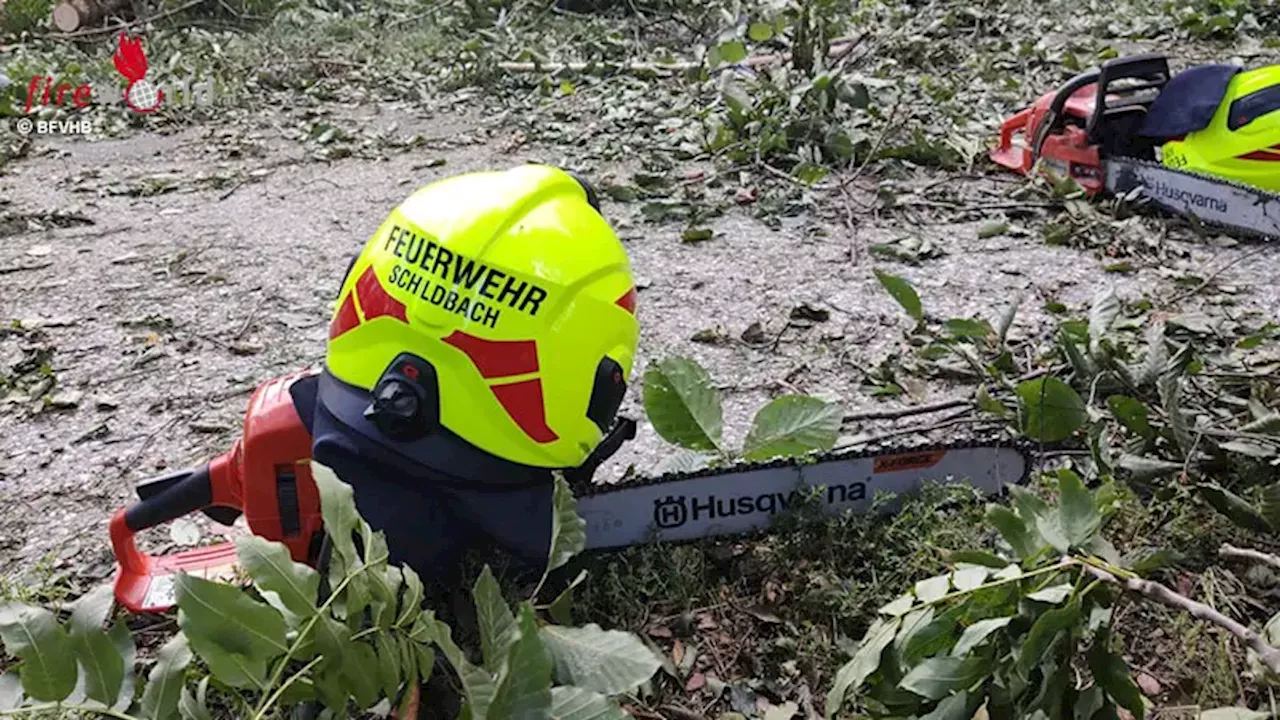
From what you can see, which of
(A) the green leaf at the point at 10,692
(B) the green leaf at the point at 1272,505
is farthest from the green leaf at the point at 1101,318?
(A) the green leaf at the point at 10,692

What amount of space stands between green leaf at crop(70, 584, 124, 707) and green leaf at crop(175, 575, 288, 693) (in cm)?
12

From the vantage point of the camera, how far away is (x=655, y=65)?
636cm

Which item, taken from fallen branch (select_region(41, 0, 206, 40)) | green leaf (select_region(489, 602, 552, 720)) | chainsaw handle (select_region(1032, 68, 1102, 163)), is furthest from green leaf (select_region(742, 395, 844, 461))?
fallen branch (select_region(41, 0, 206, 40))

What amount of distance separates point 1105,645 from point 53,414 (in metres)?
2.81

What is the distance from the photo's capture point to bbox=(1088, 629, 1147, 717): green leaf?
4.66 feet

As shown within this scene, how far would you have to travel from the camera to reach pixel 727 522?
2143 mm

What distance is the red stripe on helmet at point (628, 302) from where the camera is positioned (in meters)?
1.88

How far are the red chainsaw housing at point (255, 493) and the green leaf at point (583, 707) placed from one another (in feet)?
2.38

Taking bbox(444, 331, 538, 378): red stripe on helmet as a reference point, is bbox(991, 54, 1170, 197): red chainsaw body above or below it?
below

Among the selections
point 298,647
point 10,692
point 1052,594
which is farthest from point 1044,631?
point 10,692

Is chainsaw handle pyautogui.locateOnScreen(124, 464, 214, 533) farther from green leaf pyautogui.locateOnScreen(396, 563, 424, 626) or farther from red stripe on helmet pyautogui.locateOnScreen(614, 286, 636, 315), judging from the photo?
red stripe on helmet pyautogui.locateOnScreen(614, 286, 636, 315)

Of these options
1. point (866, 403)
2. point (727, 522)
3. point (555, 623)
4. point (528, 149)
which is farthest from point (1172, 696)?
point (528, 149)

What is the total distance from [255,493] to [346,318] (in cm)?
39

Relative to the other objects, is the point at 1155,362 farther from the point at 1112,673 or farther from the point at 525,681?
the point at 525,681
